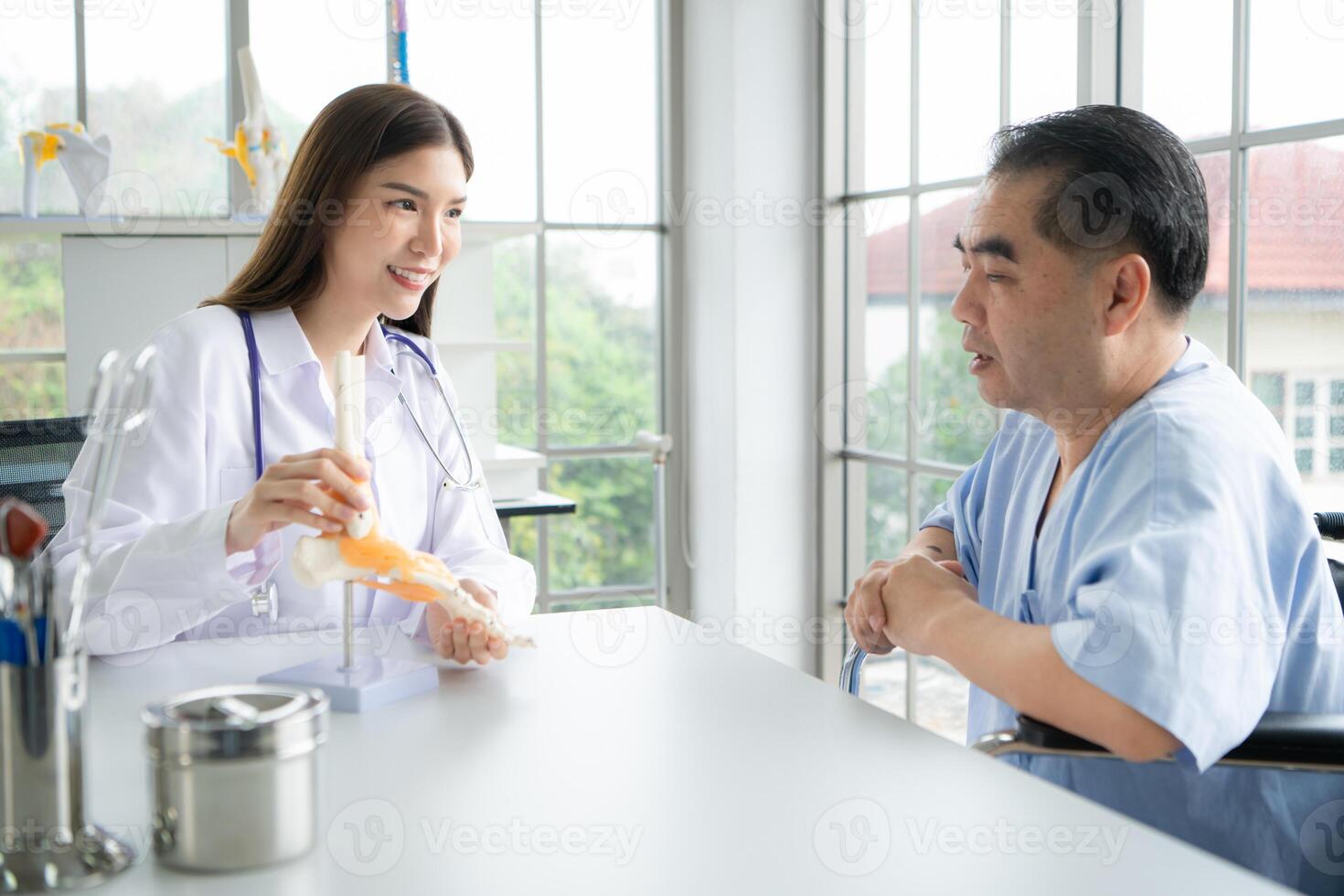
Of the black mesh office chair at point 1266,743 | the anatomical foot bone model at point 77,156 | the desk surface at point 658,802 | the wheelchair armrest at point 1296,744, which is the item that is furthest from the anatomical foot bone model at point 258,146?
the wheelchair armrest at point 1296,744

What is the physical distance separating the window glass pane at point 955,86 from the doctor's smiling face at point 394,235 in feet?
4.96

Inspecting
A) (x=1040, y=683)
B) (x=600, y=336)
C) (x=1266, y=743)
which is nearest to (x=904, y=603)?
(x=1040, y=683)

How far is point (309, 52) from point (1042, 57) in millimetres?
1983

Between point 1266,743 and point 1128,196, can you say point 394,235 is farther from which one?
point 1266,743

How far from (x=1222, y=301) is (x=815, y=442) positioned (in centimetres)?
149

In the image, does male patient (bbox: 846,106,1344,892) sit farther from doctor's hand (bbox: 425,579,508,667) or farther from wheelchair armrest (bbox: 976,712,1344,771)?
doctor's hand (bbox: 425,579,508,667)

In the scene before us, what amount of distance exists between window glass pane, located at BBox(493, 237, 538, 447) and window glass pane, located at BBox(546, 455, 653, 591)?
19 centimetres

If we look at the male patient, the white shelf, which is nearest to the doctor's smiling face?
the male patient

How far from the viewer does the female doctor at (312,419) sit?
4.50 ft

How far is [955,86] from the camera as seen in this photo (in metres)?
3.01

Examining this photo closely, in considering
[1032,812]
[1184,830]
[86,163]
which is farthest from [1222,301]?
[86,163]

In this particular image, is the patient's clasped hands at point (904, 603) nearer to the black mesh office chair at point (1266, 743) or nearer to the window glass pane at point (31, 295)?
the black mesh office chair at point (1266, 743)

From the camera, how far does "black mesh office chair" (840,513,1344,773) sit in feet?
3.52

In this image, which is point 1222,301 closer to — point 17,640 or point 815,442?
point 815,442
